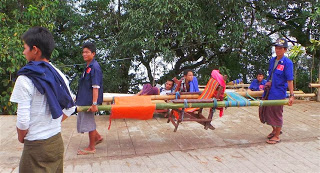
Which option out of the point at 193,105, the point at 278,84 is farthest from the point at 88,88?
the point at 278,84

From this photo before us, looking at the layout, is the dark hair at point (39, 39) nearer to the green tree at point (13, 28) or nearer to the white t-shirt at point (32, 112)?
the white t-shirt at point (32, 112)

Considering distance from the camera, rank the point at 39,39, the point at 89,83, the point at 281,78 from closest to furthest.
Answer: the point at 39,39, the point at 89,83, the point at 281,78

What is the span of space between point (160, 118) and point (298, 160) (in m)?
2.90

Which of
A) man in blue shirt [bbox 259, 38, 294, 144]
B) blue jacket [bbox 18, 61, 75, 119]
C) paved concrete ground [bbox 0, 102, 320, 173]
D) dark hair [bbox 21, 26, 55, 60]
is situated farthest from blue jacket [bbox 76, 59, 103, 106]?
man in blue shirt [bbox 259, 38, 294, 144]

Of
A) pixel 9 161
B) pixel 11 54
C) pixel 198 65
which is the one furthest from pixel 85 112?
pixel 198 65

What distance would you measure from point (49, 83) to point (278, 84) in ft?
11.6

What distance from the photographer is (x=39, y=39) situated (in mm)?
2018

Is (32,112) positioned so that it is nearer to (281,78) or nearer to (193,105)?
(193,105)

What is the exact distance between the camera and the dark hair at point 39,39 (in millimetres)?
2011

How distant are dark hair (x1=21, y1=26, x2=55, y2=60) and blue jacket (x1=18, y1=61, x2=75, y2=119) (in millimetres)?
108

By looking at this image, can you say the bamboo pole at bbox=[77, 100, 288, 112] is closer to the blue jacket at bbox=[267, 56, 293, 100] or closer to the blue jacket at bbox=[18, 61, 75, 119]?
the blue jacket at bbox=[267, 56, 293, 100]

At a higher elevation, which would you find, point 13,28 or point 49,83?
point 13,28

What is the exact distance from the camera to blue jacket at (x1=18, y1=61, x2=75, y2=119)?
77.3 inches

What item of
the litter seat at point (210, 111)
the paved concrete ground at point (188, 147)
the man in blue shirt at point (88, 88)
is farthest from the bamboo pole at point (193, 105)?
the paved concrete ground at point (188, 147)
